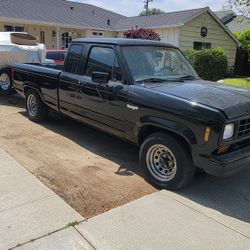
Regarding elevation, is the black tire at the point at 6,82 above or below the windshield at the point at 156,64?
below

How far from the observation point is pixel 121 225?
364 centimetres

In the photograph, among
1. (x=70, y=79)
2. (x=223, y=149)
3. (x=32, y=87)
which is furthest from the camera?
(x=32, y=87)

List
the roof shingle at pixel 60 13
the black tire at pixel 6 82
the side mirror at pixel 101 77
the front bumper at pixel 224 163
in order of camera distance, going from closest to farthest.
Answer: the front bumper at pixel 224 163
the side mirror at pixel 101 77
the black tire at pixel 6 82
the roof shingle at pixel 60 13

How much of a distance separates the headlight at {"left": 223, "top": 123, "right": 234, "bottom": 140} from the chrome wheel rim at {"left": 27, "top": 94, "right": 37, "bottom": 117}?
4960 mm

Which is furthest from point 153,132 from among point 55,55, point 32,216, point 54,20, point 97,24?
point 97,24

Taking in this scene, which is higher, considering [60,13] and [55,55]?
[60,13]

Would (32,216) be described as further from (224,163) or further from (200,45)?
(200,45)

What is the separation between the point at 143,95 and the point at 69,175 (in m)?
1.58

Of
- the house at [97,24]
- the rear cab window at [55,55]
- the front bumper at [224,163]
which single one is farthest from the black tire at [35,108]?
the house at [97,24]

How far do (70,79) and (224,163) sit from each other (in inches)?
130

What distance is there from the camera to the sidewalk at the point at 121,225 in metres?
3.33

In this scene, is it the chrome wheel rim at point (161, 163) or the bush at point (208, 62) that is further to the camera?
the bush at point (208, 62)

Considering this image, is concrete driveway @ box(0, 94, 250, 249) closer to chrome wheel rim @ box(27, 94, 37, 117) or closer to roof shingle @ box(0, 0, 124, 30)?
chrome wheel rim @ box(27, 94, 37, 117)

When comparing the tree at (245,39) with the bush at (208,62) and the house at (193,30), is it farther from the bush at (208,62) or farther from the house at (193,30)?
the bush at (208,62)
